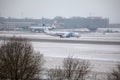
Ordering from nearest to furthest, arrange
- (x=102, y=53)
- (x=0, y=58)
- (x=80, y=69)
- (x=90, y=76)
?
(x=0, y=58) → (x=80, y=69) → (x=90, y=76) → (x=102, y=53)

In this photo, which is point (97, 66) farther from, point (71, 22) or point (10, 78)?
point (71, 22)

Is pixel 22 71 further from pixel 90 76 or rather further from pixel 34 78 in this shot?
pixel 90 76

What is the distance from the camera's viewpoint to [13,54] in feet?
48.3

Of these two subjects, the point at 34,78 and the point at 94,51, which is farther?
the point at 94,51

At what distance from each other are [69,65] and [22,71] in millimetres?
3123

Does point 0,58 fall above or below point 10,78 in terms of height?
above

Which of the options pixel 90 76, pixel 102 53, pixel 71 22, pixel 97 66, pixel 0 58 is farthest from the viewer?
pixel 71 22

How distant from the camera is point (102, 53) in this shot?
3125 centimetres

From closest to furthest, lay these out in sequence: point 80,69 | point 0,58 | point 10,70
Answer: point 10,70 < point 0,58 < point 80,69

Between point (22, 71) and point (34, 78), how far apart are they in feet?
2.85

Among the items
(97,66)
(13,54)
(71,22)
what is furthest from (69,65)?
(71,22)

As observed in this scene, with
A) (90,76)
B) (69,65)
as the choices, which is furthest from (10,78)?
(90,76)

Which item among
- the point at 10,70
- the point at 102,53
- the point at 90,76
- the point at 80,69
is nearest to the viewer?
the point at 10,70

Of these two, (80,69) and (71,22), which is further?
→ (71,22)
